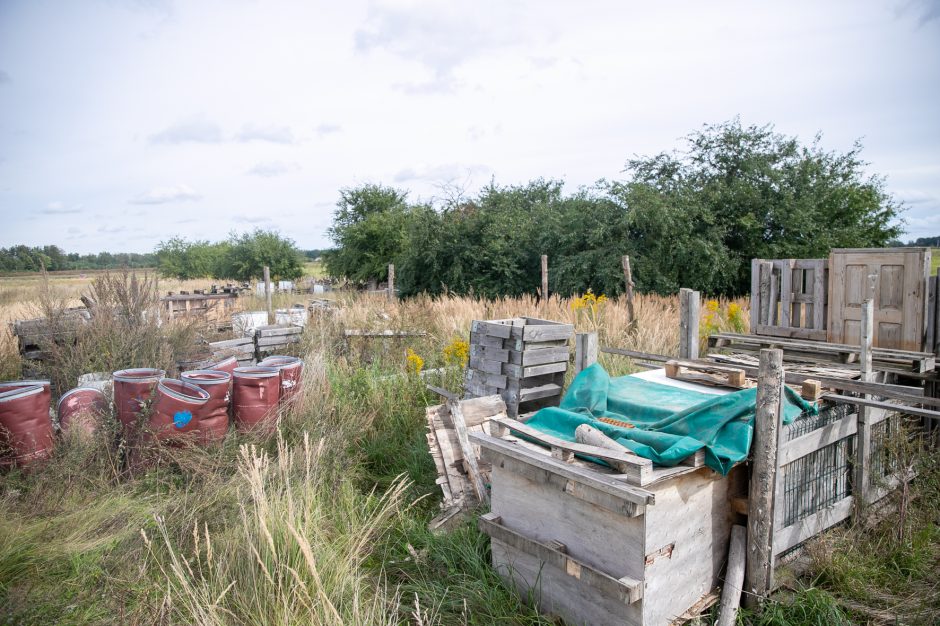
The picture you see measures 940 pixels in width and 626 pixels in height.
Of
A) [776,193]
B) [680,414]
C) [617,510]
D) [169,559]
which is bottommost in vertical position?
[169,559]

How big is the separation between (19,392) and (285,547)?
315 cm

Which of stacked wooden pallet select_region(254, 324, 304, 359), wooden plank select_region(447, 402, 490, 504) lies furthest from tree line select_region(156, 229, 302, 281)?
wooden plank select_region(447, 402, 490, 504)

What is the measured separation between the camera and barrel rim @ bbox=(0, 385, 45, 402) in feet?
14.5

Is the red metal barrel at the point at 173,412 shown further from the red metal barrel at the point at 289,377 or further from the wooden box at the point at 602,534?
the wooden box at the point at 602,534

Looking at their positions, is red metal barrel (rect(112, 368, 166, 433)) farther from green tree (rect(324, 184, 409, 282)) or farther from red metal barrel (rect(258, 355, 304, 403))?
green tree (rect(324, 184, 409, 282))

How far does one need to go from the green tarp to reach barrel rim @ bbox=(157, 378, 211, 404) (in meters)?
2.78

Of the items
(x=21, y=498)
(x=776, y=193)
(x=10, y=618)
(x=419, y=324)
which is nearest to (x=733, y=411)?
(x=10, y=618)

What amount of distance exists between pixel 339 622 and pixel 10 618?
5.00ft

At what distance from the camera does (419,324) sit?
32.1ft

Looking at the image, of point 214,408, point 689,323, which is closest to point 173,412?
point 214,408

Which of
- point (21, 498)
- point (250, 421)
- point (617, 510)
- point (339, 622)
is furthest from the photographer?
point (250, 421)

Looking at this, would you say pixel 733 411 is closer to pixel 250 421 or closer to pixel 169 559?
pixel 169 559

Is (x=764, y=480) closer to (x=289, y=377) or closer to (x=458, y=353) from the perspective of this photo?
(x=458, y=353)

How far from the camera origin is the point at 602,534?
3.06 metres
